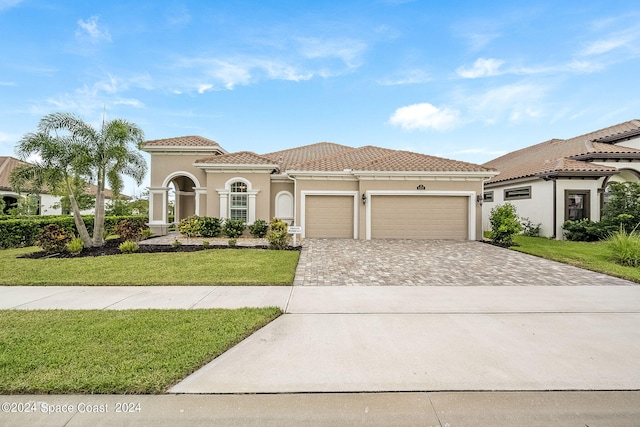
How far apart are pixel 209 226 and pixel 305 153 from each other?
932cm

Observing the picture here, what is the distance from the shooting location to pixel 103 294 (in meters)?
5.54

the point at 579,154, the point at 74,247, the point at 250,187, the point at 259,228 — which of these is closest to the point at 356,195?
the point at 259,228

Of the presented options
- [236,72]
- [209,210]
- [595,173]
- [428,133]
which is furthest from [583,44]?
[209,210]

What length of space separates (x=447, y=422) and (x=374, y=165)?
12.2m

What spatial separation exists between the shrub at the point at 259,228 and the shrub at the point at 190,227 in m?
2.52

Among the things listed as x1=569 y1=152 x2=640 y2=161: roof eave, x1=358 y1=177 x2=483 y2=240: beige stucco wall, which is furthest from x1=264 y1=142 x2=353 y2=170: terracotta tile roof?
x1=569 y1=152 x2=640 y2=161: roof eave

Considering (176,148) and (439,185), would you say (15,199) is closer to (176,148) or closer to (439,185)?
(176,148)

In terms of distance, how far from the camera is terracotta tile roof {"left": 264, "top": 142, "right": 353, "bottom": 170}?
Result: 17.8 m

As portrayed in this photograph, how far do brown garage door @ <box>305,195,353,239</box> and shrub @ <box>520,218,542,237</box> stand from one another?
9783 mm

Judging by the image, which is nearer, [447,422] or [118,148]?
[447,422]

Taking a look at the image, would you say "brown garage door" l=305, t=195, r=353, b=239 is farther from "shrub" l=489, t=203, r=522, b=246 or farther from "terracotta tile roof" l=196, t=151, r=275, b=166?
"shrub" l=489, t=203, r=522, b=246

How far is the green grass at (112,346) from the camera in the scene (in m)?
2.54

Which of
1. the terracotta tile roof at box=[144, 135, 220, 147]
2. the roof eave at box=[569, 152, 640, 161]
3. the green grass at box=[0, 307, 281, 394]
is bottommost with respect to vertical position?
the green grass at box=[0, 307, 281, 394]

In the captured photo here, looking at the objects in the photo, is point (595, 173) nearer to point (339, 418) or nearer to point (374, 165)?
point (374, 165)
